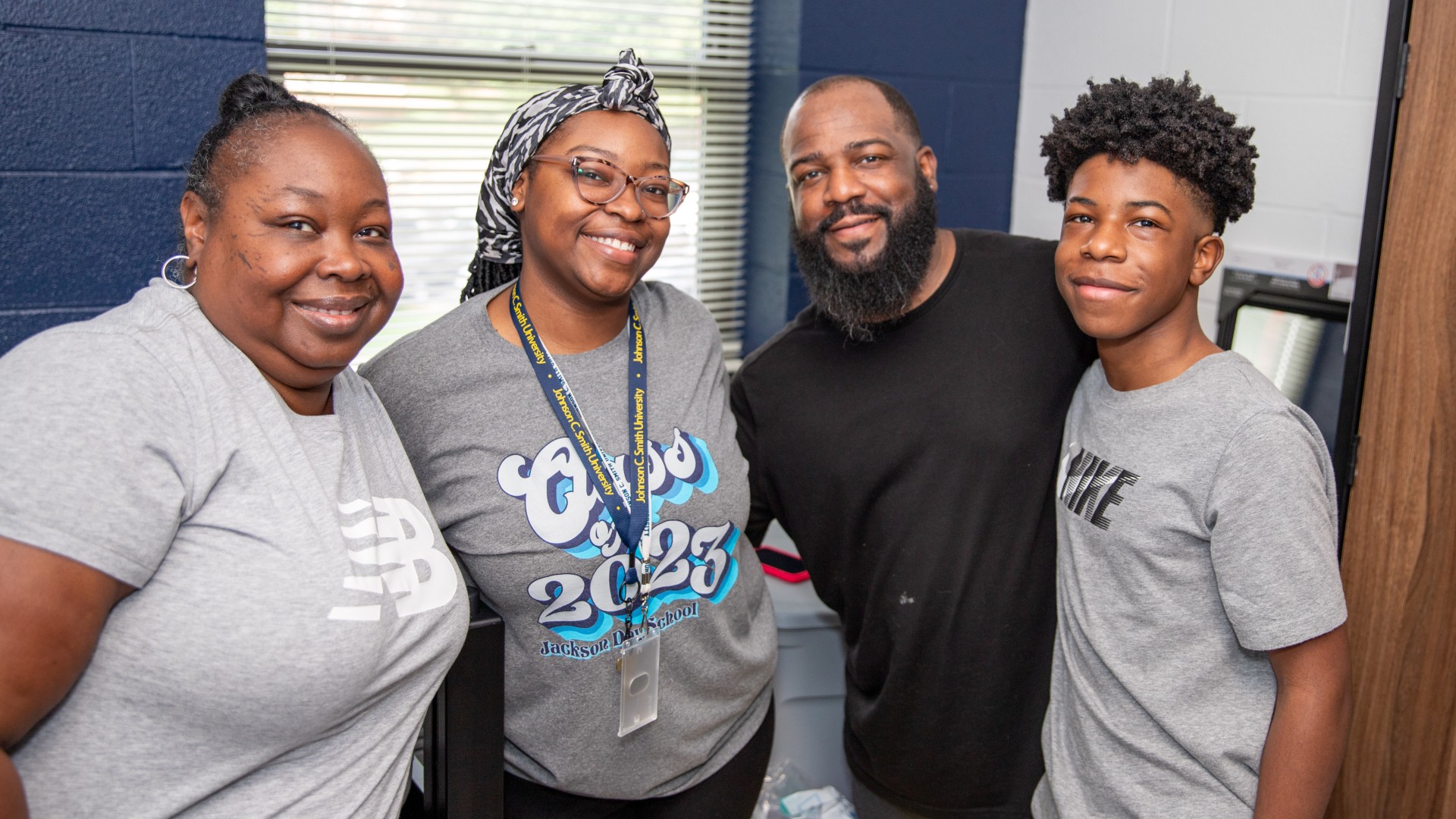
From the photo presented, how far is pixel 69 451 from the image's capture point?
34.9 inches

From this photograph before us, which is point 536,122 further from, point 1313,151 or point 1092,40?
point 1092,40

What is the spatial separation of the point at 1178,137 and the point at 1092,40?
1579 mm

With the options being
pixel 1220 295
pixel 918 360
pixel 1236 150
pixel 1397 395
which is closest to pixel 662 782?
pixel 918 360

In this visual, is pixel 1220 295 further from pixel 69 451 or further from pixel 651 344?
pixel 69 451

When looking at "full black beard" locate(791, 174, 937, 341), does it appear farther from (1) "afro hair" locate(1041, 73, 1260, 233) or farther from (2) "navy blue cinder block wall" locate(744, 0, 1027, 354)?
(2) "navy blue cinder block wall" locate(744, 0, 1027, 354)

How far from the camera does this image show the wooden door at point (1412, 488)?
6.16ft

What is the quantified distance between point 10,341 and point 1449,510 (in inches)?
102

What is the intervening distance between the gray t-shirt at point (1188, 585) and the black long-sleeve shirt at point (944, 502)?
0.55 ft

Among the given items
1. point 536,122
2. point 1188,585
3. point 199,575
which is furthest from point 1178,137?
point 199,575

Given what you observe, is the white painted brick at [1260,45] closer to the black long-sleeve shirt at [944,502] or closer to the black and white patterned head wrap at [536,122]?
the black long-sleeve shirt at [944,502]

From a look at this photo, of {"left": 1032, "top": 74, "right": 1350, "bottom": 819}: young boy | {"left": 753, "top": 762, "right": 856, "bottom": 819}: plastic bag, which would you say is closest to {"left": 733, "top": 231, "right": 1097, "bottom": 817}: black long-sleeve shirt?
{"left": 1032, "top": 74, "right": 1350, "bottom": 819}: young boy

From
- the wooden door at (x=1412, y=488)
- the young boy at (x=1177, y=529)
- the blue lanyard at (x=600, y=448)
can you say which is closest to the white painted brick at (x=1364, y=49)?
the wooden door at (x=1412, y=488)

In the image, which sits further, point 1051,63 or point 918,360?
point 1051,63

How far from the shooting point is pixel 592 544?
1419mm
